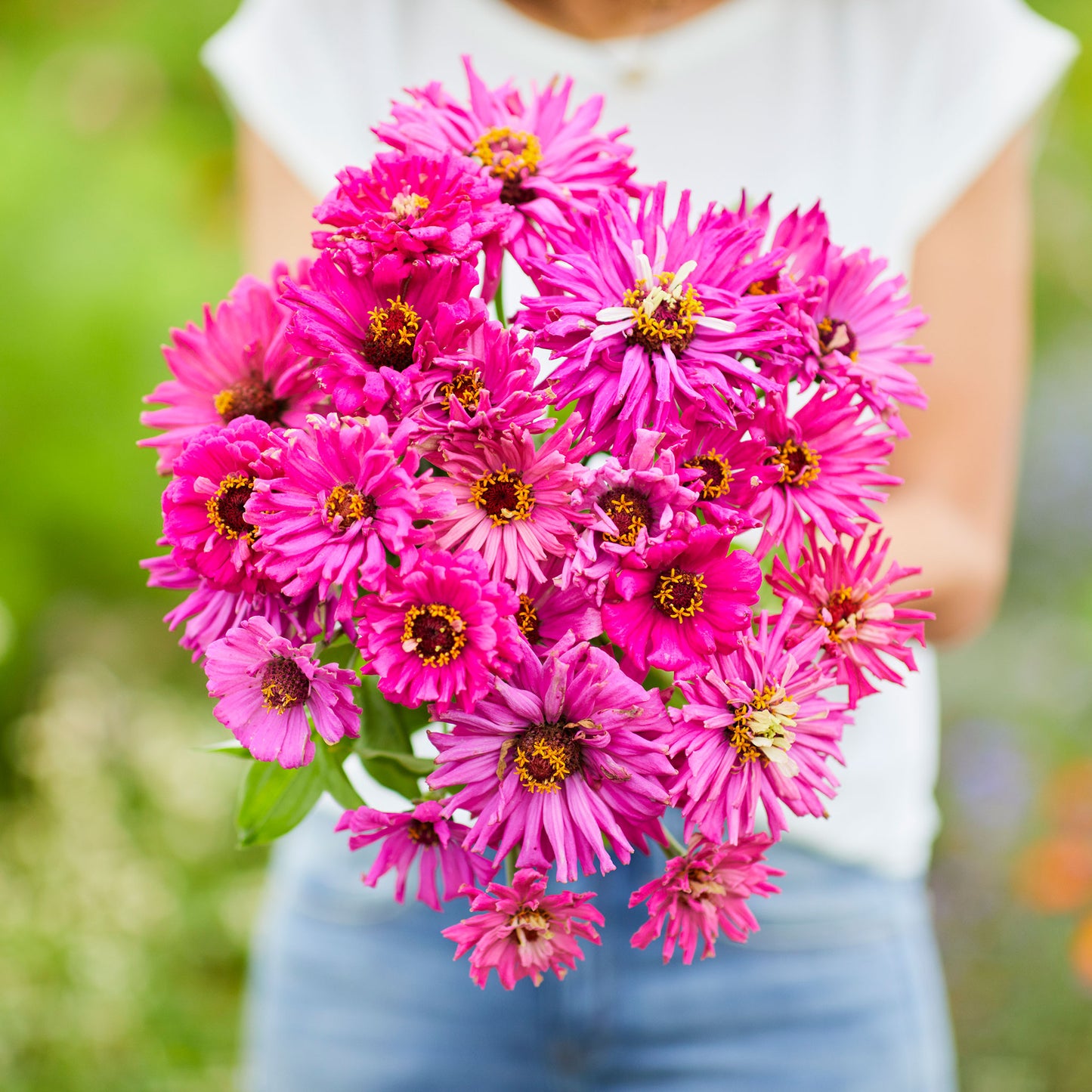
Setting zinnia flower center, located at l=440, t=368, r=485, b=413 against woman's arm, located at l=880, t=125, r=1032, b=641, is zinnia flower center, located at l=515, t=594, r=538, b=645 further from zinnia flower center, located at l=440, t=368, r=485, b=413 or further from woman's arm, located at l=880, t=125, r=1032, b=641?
woman's arm, located at l=880, t=125, r=1032, b=641

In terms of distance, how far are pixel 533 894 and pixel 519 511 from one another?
127mm

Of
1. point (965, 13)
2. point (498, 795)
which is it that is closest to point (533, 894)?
point (498, 795)

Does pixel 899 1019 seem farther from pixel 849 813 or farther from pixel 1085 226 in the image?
pixel 1085 226

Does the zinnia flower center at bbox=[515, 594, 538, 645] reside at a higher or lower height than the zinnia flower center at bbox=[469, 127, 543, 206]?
lower

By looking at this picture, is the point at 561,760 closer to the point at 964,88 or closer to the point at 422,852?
the point at 422,852

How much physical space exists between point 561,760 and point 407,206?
0.61 feet

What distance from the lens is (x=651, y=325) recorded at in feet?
1.22

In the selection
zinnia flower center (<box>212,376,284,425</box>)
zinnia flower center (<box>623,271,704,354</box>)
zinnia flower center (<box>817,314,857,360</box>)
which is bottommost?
zinnia flower center (<box>212,376,284,425</box>)

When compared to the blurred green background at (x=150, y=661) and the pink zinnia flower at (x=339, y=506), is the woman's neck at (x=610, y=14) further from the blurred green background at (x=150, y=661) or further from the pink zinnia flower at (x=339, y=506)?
the blurred green background at (x=150, y=661)

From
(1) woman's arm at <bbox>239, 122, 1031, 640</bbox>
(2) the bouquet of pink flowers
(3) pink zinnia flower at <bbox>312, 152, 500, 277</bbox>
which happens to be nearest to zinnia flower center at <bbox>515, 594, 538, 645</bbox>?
(2) the bouquet of pink flowers

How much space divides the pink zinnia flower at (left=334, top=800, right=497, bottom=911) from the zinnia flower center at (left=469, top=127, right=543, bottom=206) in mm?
219

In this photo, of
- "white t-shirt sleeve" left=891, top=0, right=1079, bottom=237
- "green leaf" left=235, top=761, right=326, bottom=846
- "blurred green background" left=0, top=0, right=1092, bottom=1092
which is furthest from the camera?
"blurred green background" left=0, top=0, right=1092, bottom=1092

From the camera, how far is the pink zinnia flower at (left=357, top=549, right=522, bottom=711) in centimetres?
34

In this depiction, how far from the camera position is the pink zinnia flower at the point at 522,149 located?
1.35ft
